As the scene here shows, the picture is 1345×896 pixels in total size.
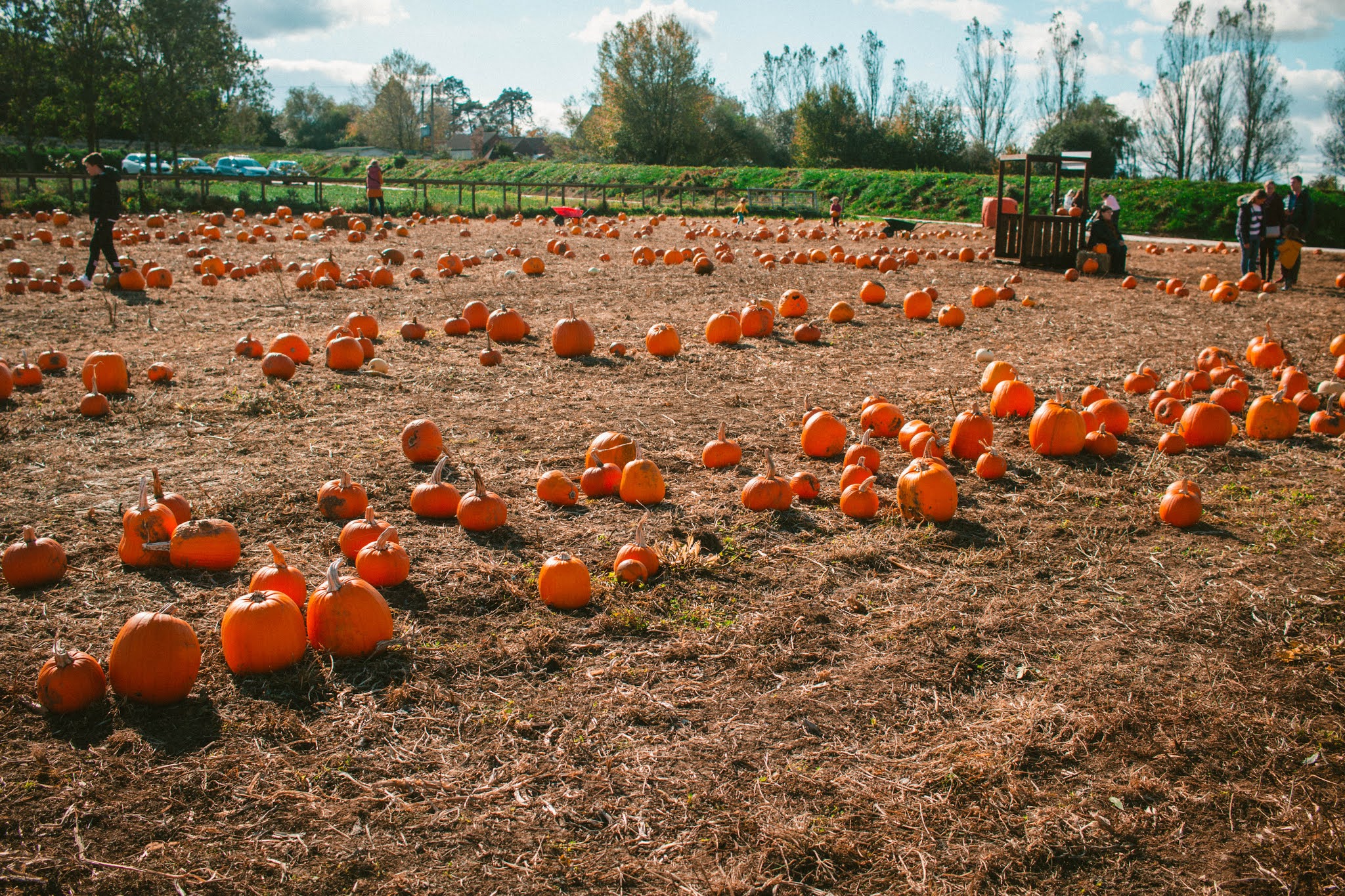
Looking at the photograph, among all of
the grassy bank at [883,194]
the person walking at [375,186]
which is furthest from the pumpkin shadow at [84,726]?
the grassy bank at [883,194]

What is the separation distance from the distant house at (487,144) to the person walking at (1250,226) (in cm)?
8396

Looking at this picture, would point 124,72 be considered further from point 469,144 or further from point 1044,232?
point 469,144

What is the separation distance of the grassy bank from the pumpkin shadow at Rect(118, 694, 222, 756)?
85.1 ft

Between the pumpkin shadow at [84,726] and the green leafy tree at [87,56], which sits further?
the green leafy tree at [87,56]

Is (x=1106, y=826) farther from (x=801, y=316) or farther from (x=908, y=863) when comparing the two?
(x=801, y=316)

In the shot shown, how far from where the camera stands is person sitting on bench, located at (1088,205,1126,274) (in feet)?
51.9

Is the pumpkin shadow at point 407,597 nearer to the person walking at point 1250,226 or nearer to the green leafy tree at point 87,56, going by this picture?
the person walking at point 1250,226

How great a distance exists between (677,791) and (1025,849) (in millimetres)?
1016

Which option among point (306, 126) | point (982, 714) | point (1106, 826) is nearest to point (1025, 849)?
point (1106, 826)

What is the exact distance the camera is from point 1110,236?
1590cm

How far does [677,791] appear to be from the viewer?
105 inches

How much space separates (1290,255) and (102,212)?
18.0 metres

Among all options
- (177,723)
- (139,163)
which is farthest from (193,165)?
(177,723)

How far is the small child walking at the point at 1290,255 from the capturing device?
1351cm
